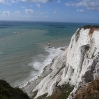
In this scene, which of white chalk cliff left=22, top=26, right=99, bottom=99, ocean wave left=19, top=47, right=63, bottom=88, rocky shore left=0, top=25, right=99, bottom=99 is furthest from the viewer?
ocean wave left=19, top=47, right=63, bottom=88

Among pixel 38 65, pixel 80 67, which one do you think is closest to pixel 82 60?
pixel 80 67

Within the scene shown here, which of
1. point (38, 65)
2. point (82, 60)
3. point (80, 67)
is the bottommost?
point (38, 65)

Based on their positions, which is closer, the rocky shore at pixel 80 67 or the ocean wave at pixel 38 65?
the rocky shore at pixel 80 67

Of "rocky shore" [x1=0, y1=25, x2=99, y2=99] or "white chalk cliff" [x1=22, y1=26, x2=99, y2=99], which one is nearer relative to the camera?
"rocky shore" [x1=0, y1=25, x2=99, y2=99]

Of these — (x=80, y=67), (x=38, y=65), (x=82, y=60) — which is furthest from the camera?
(x=38, y=65)

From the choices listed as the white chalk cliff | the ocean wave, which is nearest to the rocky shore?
the white chalk cliff

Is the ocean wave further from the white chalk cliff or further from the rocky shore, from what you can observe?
the white chalk cliff

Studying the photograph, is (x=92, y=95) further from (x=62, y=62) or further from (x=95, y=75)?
(x=62, y=62)

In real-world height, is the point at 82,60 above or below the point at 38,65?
above

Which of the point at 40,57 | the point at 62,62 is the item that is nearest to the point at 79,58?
the point at 62,62

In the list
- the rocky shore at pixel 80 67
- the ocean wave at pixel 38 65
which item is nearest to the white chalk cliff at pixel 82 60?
the rocky shore at pixel 80 67

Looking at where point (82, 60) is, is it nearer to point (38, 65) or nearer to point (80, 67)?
point (80, 67)

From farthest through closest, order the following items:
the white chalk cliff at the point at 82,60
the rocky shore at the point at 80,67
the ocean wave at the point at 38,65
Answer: the ocean wave at the point at 38,65, the white chalk cliff at the point at 82,60, the rocky shore at the point at 80,67

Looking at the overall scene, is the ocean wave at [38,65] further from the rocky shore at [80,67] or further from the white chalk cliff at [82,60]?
the white chalk cliff at [82,60]
